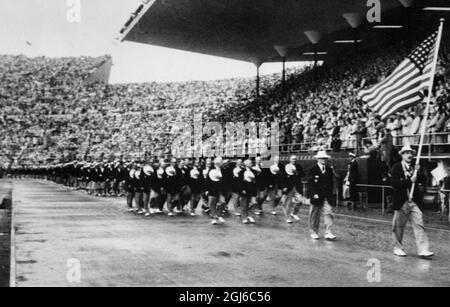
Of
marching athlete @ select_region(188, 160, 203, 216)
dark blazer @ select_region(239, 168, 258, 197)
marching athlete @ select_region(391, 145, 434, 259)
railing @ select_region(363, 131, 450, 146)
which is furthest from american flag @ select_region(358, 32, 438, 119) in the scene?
marching athlete @ select_region(188, 160, 203, 216)

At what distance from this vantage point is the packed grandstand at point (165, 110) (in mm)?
24734

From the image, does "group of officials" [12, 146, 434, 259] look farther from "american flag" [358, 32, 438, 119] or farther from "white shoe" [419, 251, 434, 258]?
"white shoe" [419, 251, 434, 258]

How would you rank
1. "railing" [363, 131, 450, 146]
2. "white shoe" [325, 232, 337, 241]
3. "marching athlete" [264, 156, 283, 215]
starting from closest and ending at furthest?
"white shoe" [325, 232, 337, 241] < "railing" [363, 131, 450, 146] < "marching athlete" [264, 156, 283, 215]

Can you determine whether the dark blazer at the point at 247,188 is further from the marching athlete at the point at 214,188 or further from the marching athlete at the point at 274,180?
the marching athlete at the point at 274,180

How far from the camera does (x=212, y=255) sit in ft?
37.6

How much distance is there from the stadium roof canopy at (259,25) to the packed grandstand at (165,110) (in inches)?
76.7

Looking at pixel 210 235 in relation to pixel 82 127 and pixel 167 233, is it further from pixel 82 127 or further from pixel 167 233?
pixel 82 127

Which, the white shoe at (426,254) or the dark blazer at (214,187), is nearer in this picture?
the white shoe at (426,254)

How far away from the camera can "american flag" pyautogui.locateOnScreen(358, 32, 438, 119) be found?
38.3 feet

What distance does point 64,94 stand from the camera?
75750mm

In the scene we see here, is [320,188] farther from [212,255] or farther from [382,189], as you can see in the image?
[382,189]

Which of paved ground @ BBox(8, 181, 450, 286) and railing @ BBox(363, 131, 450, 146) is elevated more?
railing @ BBox(363, 131, 450, 146)

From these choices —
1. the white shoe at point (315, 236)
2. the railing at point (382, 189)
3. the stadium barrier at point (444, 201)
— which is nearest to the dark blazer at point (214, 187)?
the railing at point (382, 189)

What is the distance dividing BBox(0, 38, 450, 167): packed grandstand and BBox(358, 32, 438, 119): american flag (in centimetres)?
701
